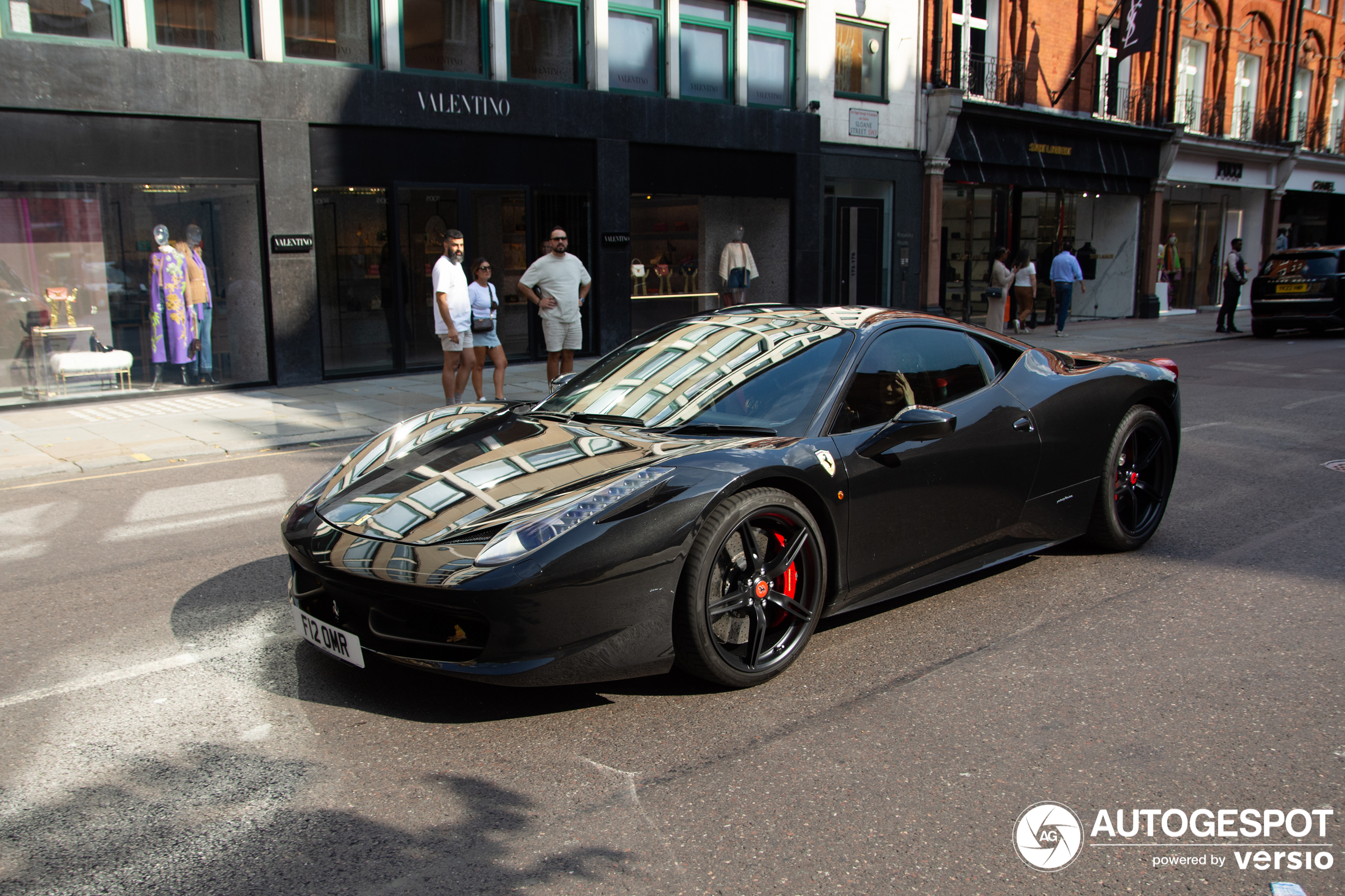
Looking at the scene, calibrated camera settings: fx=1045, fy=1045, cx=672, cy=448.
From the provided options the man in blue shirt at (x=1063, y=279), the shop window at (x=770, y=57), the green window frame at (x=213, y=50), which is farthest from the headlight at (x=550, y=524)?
the man in blue shirt at (x=1063, y=279)

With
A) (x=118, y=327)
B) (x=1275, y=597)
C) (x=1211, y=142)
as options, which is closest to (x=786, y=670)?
(x=1275, y=597)

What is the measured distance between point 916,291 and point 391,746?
69.0 ft

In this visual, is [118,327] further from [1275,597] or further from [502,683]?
[1275,597]

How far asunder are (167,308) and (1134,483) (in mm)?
12035

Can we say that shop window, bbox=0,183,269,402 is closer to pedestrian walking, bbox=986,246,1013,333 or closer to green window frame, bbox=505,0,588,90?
green window frame, bbox=505,0,588,90

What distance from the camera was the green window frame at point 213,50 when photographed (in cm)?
1302

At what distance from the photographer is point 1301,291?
2133cm

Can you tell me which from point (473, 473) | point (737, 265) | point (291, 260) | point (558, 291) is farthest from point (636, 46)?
point (473, 473)

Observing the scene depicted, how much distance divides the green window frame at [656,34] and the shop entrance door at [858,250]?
5160mm

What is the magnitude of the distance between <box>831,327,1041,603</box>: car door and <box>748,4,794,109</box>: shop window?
15883 millimetres

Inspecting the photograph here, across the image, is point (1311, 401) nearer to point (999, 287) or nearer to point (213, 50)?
point (999, 287)

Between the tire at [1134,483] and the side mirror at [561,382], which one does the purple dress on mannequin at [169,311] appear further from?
the tire at [1134,483]

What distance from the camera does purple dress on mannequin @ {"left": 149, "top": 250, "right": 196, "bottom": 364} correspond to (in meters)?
13.4

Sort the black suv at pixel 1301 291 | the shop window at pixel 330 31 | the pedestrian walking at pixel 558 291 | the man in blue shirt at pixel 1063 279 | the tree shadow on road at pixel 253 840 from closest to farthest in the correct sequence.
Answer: the tree shadow on road at pixel 253 840
the pedestrian walking at pixel 558 291
the shop window at pixel 330 31
the black suv at pixel 1301 291
the man in blue shirt at pixel 1063 279
